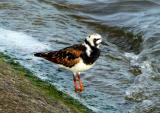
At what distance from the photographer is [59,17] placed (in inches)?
634

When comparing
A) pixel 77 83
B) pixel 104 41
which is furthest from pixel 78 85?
pixel 104 41

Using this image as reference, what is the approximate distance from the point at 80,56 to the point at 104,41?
532cm

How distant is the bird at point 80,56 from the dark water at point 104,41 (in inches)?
14.2

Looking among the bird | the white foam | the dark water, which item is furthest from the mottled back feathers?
the white foam

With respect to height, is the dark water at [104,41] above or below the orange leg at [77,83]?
below

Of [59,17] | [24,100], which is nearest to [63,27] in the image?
[59,17]

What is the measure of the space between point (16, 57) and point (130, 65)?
287 centimetres

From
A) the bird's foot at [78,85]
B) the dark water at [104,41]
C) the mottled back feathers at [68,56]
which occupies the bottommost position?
the dark water at [104,41]

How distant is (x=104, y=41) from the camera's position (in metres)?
14.5

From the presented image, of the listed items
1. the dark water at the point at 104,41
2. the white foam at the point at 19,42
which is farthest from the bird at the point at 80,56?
the white foam at the point at 19,42

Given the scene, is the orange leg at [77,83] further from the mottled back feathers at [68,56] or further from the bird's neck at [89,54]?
the bird's neck at [89,54]

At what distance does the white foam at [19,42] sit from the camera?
445 inches

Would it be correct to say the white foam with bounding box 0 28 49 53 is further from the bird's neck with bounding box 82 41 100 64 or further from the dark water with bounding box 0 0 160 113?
the bird's neck with bounding box 82 41 100 64

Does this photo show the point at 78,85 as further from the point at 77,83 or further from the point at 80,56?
the point at 80,56
